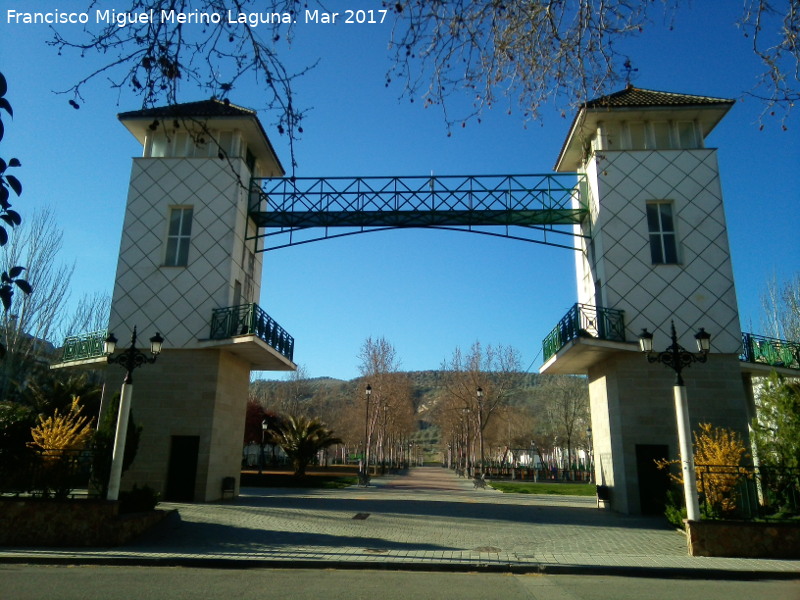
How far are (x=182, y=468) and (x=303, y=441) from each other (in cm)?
1658

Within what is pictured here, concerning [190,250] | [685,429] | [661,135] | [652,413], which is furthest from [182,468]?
[661,135]

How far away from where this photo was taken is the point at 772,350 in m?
19.3

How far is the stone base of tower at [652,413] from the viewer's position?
1750cm

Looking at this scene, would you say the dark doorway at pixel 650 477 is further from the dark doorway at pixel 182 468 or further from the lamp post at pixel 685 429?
the dark doorway at pixel 182 468

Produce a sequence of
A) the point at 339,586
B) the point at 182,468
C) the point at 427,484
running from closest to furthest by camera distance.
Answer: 1. the point at 339,586
2. the point at 182,468
3. the point at 427,484

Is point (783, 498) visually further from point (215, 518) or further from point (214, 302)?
point (214, 302)

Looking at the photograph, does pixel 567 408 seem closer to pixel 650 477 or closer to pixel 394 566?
pixel 650 477

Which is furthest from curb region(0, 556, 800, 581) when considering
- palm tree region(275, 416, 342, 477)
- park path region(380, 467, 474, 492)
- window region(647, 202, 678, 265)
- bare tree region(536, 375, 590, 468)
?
bare tree region(536, 375, 590, 468)

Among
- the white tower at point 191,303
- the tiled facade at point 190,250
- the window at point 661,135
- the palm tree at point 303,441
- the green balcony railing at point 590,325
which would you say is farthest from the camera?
the palm tree at point 303,441

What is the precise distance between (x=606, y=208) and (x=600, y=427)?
7.48 m

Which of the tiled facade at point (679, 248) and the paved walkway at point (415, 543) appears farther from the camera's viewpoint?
the tiled facade at point (679, 248)

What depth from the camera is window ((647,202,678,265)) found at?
19.3 metres

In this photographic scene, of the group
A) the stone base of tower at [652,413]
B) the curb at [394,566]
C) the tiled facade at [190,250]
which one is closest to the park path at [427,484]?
the stone base of tower at [652,413]

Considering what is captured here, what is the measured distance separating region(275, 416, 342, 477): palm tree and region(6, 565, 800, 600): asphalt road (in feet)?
83.5
